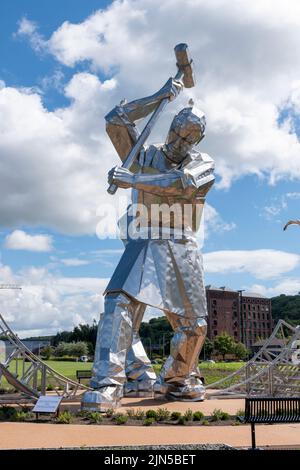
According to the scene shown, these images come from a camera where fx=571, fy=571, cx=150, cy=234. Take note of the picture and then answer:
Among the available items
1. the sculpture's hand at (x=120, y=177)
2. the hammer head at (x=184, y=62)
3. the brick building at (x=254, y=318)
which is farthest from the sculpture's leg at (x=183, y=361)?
the brick building at (x=254, y=318)

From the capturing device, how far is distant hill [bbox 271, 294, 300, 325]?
8777cm

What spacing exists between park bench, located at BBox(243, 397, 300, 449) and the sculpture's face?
5840 mm

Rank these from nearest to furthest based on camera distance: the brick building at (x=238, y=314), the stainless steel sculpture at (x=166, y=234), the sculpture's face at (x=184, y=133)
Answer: the stainless steel sculpture at (x=166, y=234) → the sculpture's face at (x=184, y=133) → the brick building at (x=238, y=314)

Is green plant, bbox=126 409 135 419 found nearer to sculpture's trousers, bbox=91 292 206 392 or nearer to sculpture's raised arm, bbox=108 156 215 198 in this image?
sculpture's trousers, bbox=91 292 206 392

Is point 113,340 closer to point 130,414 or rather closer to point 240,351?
point 130,414

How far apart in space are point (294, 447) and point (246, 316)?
75700 mm

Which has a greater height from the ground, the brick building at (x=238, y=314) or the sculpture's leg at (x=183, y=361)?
the brick building at (x=238, y=314)

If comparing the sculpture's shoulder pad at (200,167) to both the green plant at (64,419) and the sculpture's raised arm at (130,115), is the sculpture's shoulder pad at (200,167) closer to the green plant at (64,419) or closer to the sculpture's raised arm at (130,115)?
the sculpture's raised arm at (130,115)

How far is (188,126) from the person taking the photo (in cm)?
1198

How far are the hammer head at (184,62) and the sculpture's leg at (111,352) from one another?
5275 millimetres

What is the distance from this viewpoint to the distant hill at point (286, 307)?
87.8 meters
